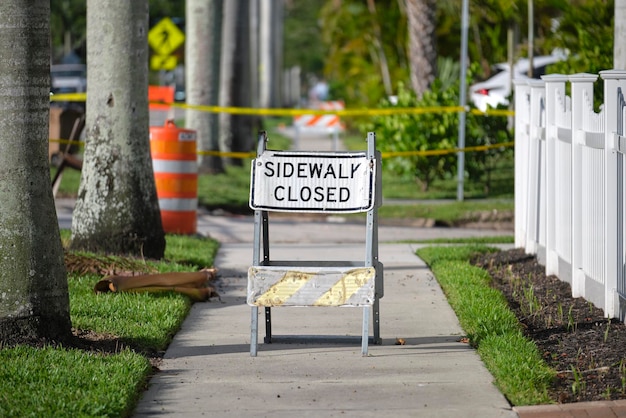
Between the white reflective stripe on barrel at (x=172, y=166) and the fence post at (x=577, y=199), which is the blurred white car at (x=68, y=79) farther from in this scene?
the fence post at (x=577, y=199)

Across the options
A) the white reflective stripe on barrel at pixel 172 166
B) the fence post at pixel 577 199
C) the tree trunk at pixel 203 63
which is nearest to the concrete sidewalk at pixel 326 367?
the fence post at pixel 577 199

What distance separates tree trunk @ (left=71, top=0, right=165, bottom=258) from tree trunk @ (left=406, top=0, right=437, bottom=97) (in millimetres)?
12236

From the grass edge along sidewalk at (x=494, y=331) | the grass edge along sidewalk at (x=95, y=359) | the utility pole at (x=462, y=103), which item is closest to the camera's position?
the grass edge along sidewalk at (x=95, y=359)

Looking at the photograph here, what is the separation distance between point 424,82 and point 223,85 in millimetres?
5338

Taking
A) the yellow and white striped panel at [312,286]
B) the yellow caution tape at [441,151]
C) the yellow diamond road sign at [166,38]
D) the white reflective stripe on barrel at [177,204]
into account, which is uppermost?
the yellow diamond road sign at [166,38]

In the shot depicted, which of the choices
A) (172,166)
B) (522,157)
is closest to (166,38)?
(172,166)

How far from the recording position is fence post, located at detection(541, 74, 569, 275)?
9942 millimetres

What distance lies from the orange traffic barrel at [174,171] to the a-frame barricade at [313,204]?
557 centimetres

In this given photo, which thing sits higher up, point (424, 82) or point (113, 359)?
point (424, 82)

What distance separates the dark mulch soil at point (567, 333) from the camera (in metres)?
6.42

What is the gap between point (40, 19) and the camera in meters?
7.18

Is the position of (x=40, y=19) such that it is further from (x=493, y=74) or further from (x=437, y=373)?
(x=493, y=74)

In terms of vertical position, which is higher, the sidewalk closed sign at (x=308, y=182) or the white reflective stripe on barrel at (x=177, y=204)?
the sidewalk closed sign at (x=308, y=182)

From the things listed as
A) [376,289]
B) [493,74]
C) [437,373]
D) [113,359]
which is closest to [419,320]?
[376,289]
